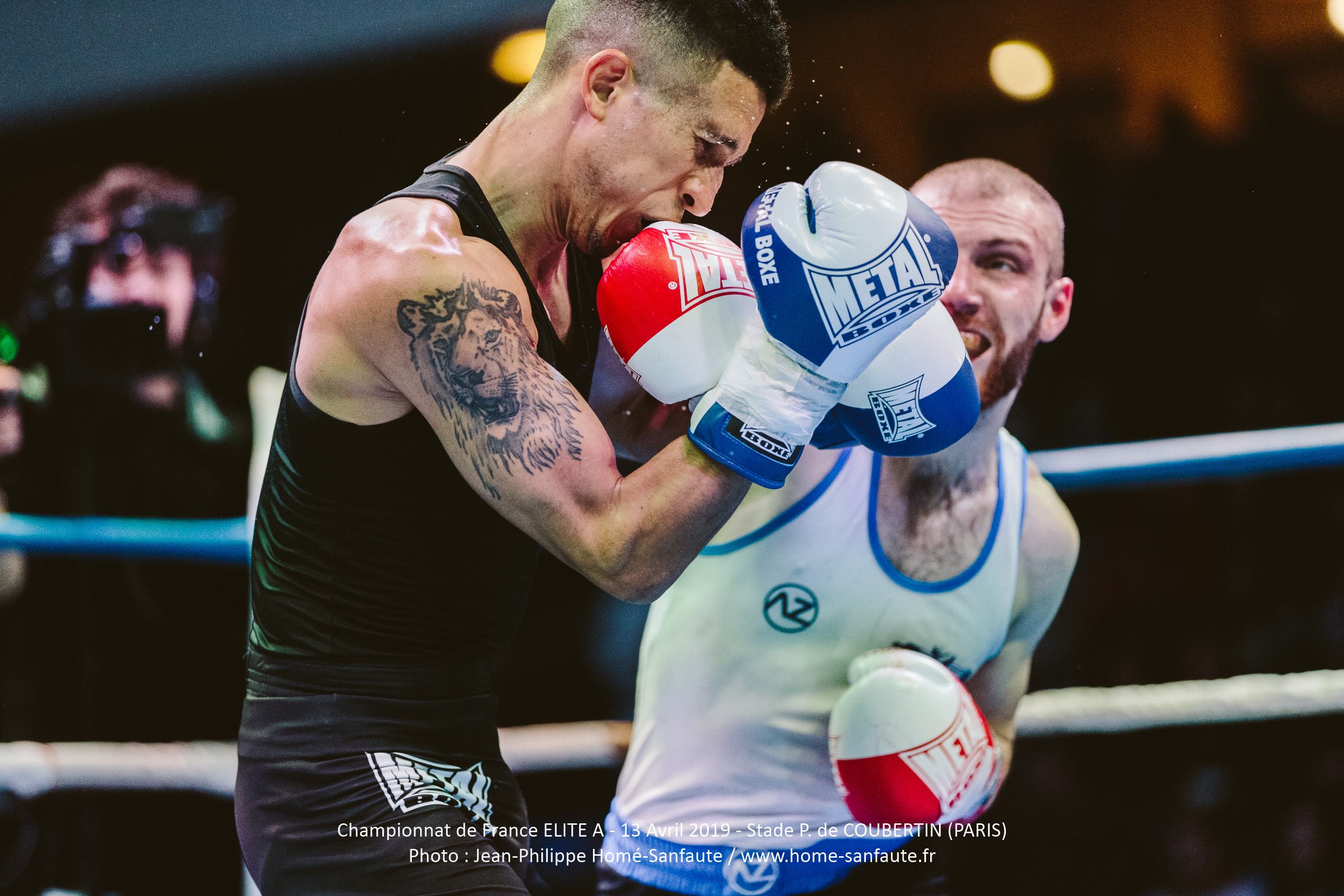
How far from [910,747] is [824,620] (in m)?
0.21

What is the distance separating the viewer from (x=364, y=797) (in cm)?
111

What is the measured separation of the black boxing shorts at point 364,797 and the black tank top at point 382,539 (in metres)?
0.04

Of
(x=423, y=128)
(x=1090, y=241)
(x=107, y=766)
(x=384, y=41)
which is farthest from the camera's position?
(x=1090, y=241)

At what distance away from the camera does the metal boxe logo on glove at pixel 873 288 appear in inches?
39.1

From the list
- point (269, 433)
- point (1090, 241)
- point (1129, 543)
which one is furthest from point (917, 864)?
point (1090, 241)

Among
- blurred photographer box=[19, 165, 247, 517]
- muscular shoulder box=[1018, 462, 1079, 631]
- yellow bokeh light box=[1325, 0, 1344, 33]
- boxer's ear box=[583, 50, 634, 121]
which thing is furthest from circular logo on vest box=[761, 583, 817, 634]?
yellow bokeh light box=[1325, 0, 1344, 33]

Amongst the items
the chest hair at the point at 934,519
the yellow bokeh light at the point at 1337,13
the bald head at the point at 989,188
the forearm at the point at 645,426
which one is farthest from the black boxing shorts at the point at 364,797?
the yellow bokeh light at the point at 1337,13

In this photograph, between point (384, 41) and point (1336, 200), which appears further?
point (1336, 200)

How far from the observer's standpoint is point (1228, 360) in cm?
354

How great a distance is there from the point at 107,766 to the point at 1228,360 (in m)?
3.40

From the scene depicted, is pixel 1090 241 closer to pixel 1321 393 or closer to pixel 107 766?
pixel 1321 393

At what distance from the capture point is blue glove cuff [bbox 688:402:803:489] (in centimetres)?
102

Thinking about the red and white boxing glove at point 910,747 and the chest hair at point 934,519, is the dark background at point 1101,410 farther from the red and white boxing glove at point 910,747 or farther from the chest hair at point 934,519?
the red and white boxing glove at point 910,747

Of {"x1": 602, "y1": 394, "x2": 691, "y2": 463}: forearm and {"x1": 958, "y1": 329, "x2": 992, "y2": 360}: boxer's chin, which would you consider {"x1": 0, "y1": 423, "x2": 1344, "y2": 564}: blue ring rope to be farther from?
{"x1": 602, "y1": 394, "x2": 691, "y2": 463}: forearm
